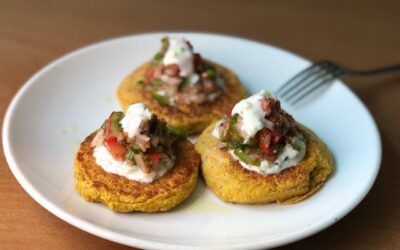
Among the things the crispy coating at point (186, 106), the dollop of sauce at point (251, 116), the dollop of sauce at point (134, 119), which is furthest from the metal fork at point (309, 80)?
the dollop of sauce at point (134, 119)

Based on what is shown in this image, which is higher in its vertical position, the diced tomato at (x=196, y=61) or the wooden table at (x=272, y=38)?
the diced tomato at (x=196, y=61)

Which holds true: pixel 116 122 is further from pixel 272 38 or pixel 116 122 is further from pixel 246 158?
pixel 272 38

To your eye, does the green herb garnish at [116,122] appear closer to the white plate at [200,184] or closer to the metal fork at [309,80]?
the white plate at [200,184]

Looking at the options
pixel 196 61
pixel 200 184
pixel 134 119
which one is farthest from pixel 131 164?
pixel 196 61

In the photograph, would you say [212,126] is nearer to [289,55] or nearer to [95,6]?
[289,55]

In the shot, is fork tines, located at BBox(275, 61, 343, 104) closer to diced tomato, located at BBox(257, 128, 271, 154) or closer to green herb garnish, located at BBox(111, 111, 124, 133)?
diced tomato, located at BBox(257, 128, 271, 154)

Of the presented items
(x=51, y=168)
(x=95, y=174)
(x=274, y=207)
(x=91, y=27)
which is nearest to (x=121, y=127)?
(x=95, y=174)

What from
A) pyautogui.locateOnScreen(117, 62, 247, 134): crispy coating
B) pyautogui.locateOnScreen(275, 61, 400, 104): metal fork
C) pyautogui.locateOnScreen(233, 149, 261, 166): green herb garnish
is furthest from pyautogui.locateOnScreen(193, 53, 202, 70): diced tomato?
pyautogui.locateOnScreen(233, 149, 261, 166): green herb garnish
